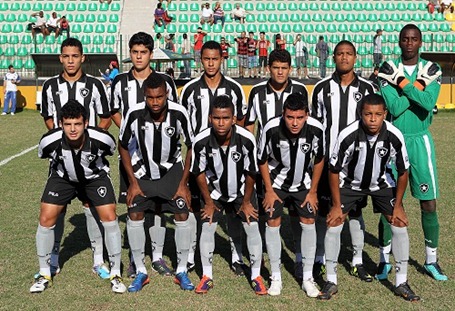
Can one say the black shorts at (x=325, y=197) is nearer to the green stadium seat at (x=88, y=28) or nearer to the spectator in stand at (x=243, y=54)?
the spectator in stand at (x=243, y=54)

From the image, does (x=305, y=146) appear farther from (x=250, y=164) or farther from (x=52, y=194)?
(x=52, y=194)

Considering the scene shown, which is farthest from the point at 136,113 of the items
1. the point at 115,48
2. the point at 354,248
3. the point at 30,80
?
the point at 115,48

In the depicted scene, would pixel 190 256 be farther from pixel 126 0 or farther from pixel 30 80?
pixel 126 0

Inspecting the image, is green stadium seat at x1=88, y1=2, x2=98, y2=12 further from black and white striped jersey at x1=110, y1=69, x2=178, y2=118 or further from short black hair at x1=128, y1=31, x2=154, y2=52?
short black hair at x1=128, y1=31, x2=154, y2=52

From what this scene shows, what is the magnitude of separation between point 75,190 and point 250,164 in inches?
61.3

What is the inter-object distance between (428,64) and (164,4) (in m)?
23.4

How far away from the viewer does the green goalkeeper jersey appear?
5.53 metres

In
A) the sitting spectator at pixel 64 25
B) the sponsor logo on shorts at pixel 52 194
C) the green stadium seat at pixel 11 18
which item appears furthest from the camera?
the green stadium seat at pixel 11 18

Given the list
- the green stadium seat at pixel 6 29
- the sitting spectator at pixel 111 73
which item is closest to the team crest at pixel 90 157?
the sitting spectator at pixel 111 73

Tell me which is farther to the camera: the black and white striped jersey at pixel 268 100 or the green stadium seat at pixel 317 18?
the green stadium seat at pixel 317 18

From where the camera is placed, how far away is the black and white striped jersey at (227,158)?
5219 mm

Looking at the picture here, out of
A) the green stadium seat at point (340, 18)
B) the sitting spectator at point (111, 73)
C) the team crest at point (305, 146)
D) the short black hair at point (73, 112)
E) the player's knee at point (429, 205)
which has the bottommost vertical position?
the player's knee at point (429, 205)

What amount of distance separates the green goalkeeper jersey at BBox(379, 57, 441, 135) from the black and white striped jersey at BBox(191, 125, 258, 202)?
1.30 m

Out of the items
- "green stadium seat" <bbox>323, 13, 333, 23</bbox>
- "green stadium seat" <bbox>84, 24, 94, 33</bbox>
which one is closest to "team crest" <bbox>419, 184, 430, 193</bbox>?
"green stadium seat" <bbox>84, 24, 94, 33</bbox>
